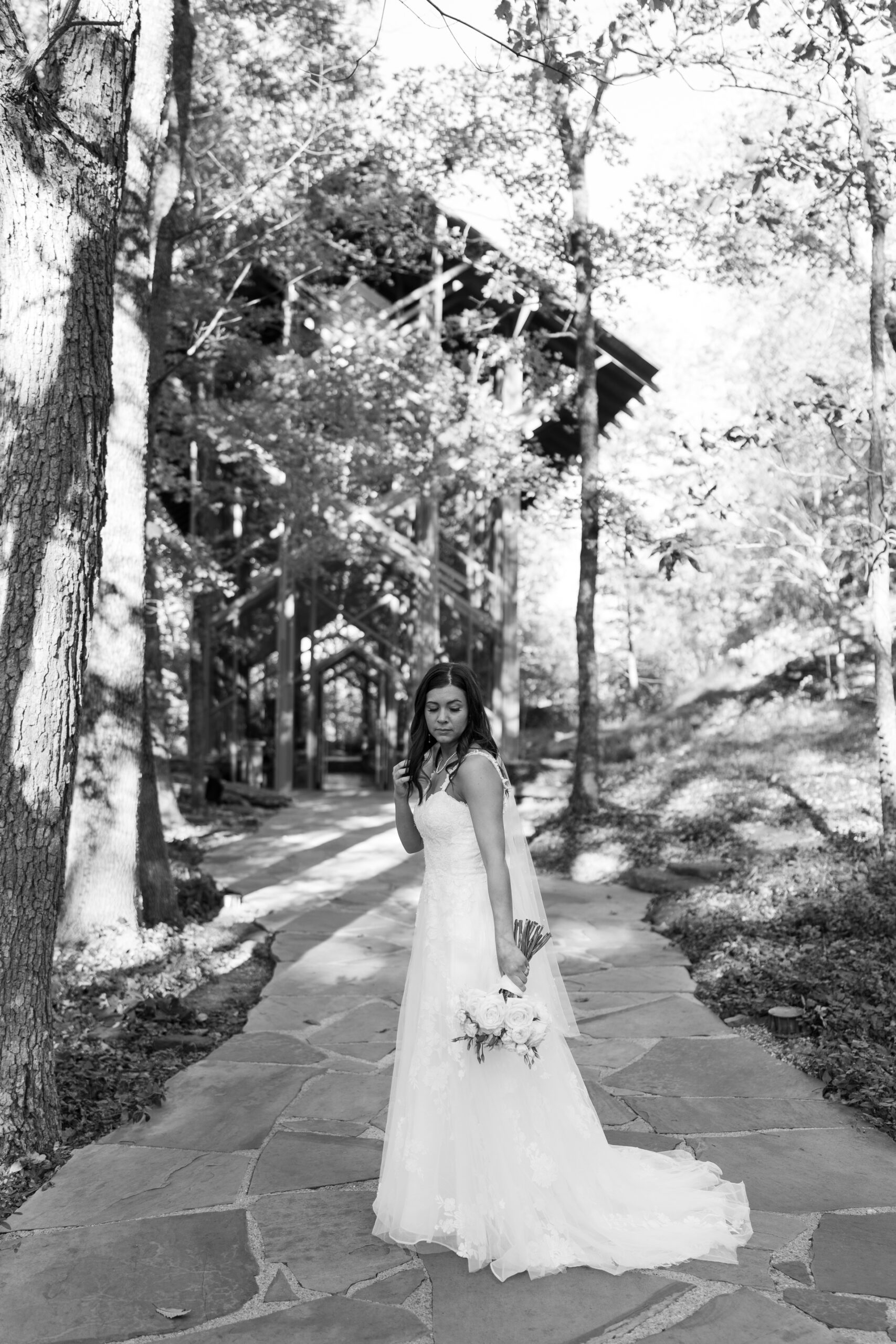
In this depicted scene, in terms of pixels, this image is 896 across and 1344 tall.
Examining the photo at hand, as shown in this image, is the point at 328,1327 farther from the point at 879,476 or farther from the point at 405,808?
the point at 879,476

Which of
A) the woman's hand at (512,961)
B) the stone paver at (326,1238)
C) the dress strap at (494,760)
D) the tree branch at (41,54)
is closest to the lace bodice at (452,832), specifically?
the dress strap at (494,760)

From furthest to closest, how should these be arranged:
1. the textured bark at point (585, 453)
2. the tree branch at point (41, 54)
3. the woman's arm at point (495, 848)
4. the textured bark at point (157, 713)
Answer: the textured bark at point (585, 453) → the textured bark at point (157, 713) → the tree branch at point (41, 54) → the woman's arm at point (495, 848)

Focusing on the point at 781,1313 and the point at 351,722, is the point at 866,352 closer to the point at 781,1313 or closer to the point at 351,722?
the point at 351,722

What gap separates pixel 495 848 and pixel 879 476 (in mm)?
6219

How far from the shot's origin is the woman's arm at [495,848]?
13.5 feet

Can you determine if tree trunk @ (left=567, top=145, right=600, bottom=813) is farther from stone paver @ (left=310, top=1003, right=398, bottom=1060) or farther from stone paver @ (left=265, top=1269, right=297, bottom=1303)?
stone paver @ (left=265, top=1269, right=297, bottom=1303)

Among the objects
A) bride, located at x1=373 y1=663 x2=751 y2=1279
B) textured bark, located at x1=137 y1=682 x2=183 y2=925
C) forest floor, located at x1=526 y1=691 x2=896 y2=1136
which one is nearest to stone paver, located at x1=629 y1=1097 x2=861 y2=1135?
forest floor, located at x1=526 y1=691 x2=896 y2=1136

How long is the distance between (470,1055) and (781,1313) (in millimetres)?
1243

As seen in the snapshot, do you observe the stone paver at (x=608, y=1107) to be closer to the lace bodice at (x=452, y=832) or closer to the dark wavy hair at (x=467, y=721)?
the lace bodice at (x=452, y=832)

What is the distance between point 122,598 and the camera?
8078 mm

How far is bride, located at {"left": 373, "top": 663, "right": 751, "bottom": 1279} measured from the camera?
3.95 metres

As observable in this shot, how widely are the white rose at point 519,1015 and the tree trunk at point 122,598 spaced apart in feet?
15.6

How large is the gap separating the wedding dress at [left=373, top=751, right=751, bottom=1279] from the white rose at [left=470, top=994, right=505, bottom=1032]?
18 centimetres

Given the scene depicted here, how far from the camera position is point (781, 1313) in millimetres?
3539
